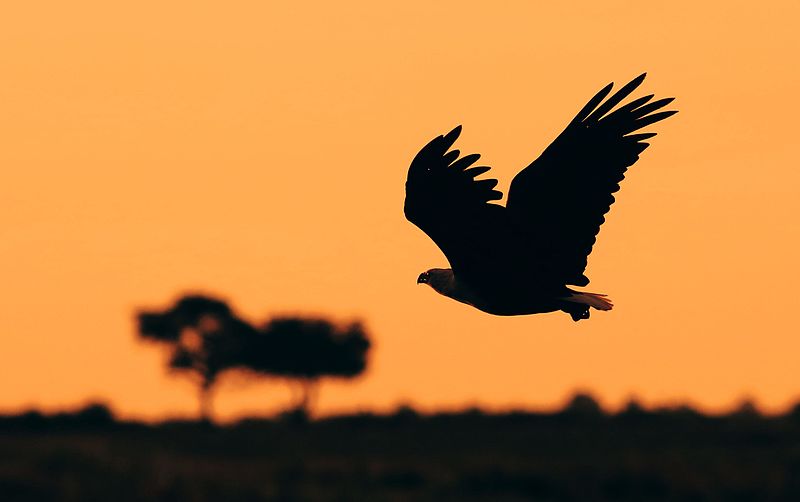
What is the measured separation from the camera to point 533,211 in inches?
671

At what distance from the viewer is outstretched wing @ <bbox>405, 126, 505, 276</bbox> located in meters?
16.0

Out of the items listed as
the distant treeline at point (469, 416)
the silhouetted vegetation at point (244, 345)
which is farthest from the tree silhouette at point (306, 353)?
the distant treeline at point (469, 416)

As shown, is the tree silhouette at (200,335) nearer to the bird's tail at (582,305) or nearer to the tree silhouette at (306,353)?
the tree silhouette at (306,353)

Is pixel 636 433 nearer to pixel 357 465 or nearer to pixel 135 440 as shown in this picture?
pixel 357 465

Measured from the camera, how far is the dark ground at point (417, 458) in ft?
213

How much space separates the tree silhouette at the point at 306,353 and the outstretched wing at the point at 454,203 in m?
94.9

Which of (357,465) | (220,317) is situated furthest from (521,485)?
(220,317)

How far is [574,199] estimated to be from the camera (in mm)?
17094

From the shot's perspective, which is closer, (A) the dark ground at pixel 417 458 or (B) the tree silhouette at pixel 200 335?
(A) the dark ground at pixel 417 458

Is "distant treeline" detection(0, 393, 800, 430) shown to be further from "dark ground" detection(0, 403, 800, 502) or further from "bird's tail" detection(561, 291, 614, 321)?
"bird's tail" detection(561, 291, 614, 321)

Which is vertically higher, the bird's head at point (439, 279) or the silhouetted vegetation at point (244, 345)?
the silhouetted vegetation at point (244, 345)

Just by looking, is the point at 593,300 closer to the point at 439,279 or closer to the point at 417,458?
the point at 439,279

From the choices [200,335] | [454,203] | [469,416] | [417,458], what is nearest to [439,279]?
[454,203]

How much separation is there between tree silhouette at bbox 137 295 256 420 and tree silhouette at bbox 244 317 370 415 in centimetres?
140
